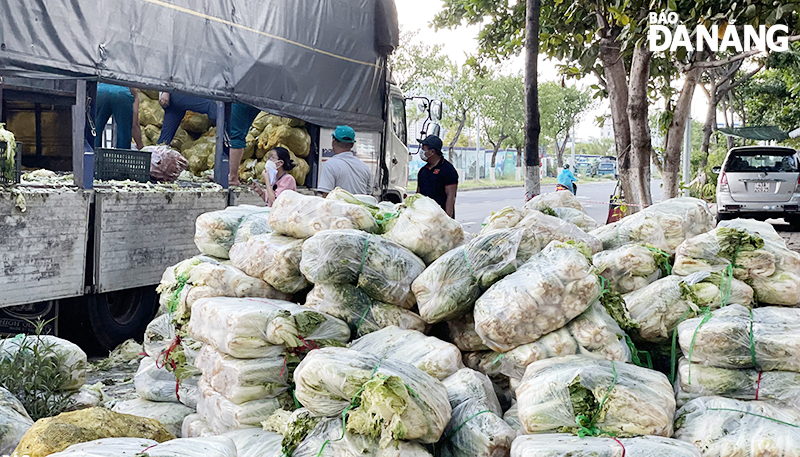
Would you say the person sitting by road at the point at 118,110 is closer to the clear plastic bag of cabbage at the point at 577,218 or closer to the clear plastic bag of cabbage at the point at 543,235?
the clear plastic bag of cabbage at the point at 577,218

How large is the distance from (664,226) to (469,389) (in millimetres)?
2009

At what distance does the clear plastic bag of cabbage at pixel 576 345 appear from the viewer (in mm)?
3570

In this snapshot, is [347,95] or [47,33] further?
[347,95]

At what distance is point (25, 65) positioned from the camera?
5.58 m

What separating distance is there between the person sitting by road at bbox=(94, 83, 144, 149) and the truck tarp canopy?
1512mm

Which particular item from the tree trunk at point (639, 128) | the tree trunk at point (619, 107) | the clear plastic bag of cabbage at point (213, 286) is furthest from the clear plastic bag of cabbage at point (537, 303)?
the tree trunk at point (619, 107)

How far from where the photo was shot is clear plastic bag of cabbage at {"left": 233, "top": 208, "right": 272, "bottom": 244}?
16.3ft

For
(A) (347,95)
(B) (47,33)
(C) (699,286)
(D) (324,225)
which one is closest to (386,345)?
(D) (324,225)

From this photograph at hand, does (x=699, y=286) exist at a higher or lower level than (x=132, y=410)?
higher

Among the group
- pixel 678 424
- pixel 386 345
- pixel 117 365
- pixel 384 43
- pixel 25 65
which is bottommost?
pixel 117 365

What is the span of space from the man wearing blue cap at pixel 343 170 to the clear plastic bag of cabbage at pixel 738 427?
4.80 metres

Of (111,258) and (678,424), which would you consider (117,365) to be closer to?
(111,258)

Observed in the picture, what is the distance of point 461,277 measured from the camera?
3.90 meters

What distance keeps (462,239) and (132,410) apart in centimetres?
213
